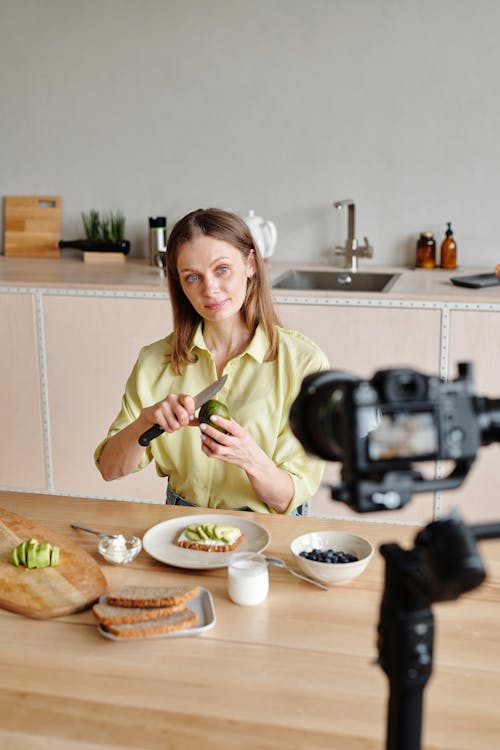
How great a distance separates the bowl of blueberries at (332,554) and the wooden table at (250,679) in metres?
0.03

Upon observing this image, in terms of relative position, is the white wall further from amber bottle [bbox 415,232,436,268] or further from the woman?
the woman

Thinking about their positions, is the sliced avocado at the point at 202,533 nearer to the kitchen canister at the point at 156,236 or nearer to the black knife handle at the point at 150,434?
the black knife handle at the point at 150,434

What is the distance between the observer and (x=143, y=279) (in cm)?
333

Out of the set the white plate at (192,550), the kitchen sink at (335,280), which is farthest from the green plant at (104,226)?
the white plate at (192,550)

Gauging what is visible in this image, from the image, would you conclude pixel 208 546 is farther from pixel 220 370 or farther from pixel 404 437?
pixel 404 437

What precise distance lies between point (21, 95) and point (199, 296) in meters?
2.35

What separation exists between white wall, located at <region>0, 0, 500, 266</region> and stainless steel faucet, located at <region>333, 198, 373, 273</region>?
8 cm

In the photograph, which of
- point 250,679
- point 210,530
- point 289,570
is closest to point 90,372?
point 210,530

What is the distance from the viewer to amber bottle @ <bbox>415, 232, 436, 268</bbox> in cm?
353

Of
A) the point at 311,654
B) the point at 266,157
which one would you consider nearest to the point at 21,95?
the point at 266,157

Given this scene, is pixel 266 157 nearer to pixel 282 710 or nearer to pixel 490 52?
pixel 490 52

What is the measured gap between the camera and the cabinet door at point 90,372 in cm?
321

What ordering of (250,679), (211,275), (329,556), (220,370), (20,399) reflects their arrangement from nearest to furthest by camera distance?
(250,679), (329,556), (211,275), (220,370), (20,399)

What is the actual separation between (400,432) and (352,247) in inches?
111
